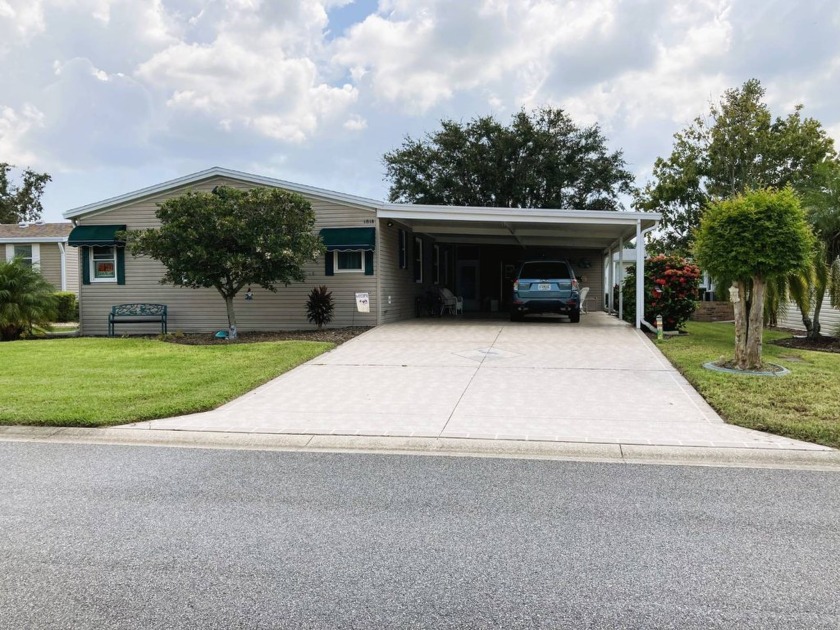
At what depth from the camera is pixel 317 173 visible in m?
29.7

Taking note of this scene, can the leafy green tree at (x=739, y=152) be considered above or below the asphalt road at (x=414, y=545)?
above

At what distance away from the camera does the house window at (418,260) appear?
19.5m

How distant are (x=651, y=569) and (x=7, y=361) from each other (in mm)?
11303

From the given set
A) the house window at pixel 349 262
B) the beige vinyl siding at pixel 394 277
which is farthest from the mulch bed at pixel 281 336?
the house window at pixel 349 262

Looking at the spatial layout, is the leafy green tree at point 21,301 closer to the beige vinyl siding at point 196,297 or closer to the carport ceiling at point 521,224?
the beige vinyl siding at point 196,297

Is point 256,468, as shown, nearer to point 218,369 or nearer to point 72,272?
point 218,369

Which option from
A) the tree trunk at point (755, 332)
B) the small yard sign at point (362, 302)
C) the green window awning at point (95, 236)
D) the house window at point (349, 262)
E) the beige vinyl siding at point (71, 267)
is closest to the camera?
the tree trunk at point (755, 332)

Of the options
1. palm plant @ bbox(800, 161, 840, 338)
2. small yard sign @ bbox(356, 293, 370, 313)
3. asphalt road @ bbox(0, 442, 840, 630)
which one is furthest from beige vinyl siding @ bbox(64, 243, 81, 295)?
palm plant @ bbox(800, 161, 840, 338)

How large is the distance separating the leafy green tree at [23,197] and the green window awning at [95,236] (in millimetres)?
39317

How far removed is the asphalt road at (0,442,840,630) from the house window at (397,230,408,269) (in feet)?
41.3

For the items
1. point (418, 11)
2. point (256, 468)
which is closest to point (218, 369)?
point (256, 468)

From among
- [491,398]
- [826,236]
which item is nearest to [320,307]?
[491,398]

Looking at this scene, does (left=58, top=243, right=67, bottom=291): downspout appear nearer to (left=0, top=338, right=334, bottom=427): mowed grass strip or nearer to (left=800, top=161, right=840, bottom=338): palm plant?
(left=0, top=338, right=334, bottom=427): mowed grass strip

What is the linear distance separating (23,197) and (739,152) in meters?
51.0
